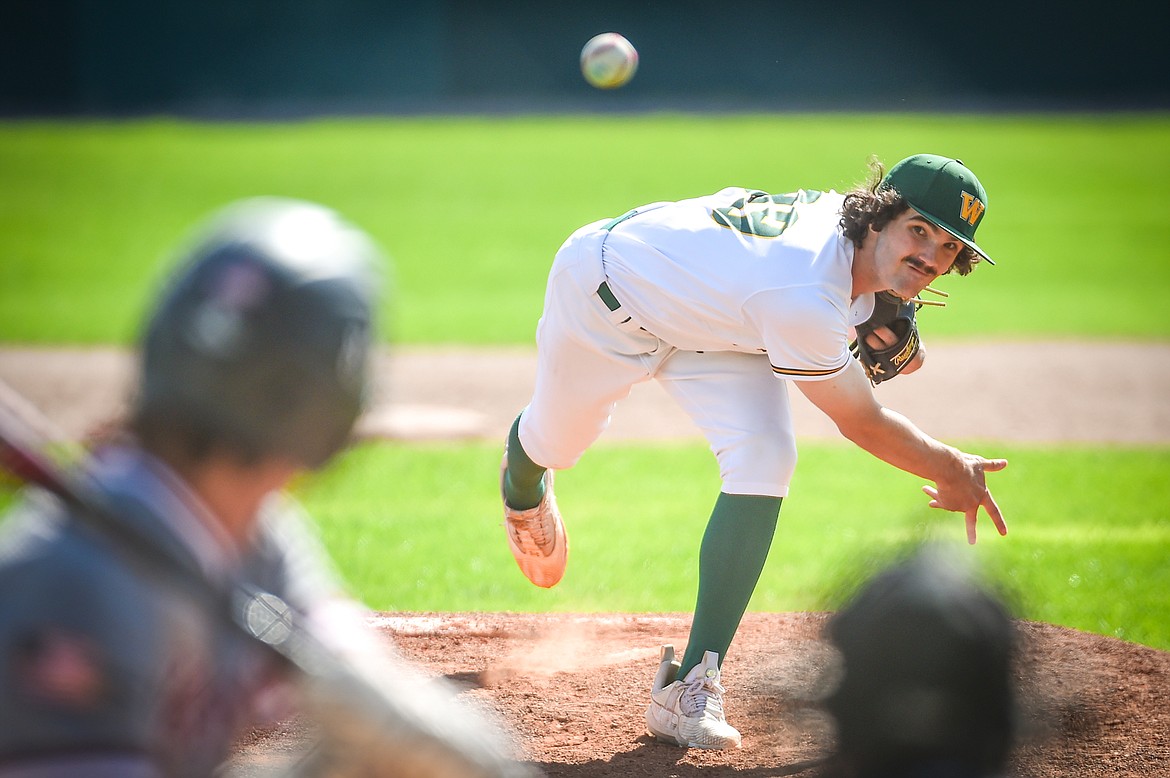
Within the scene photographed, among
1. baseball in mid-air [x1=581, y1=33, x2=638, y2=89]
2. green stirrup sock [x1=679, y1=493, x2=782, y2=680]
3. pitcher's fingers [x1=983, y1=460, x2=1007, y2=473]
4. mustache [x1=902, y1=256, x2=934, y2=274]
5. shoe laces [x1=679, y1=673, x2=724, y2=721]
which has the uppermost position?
mustache [x1=902, y1=256, x2=934, y2=274]

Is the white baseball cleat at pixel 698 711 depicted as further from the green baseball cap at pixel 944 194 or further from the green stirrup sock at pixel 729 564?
the green baseball cap at pixel 944 194

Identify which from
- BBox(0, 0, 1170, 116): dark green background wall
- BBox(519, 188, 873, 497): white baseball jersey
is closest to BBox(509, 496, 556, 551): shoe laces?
BBox(519, 188, 873, 497): white baseball jersey

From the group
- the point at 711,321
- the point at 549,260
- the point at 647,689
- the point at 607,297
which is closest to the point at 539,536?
the point at 647,689

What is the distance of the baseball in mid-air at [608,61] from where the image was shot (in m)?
6.20

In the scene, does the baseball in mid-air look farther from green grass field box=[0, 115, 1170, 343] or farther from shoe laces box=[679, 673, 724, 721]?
green grass field box=[0, 115, 1170, 343]

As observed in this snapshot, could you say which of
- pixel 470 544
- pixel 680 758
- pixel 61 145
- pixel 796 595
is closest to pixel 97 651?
pixel 680 758

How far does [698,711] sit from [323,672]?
7.39ft

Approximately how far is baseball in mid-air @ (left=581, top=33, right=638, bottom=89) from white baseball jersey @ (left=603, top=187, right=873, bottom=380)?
2445 millimetres

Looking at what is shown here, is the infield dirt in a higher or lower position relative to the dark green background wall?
higher

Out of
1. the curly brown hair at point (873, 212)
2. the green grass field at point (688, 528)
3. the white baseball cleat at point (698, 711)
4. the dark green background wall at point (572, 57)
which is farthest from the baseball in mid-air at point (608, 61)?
the dark green background wall at point (572, 57)

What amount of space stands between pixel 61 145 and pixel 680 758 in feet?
83.7

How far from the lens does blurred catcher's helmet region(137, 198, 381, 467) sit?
4.69ft

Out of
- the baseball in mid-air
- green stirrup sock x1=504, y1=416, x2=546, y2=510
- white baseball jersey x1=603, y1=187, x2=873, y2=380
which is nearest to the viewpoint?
white baseball jersey x1=603, y1=187, x2=873, y2=380

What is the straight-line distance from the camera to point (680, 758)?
11.7 ft
